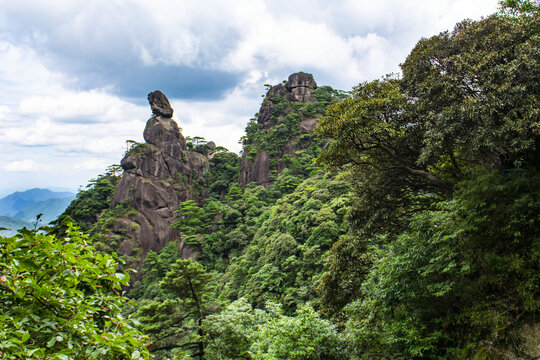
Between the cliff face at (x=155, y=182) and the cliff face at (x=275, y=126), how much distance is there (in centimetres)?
806

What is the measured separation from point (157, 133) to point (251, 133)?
15.5 meters

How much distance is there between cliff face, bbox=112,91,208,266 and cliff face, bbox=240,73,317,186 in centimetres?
806

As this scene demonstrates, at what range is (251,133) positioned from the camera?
153ft

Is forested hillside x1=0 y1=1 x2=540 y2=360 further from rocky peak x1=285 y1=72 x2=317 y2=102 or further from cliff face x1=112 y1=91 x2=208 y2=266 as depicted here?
rocky peak x1=285 y1=72 x2=317 y2=102

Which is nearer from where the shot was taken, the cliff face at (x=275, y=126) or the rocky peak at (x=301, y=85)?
the cliff face at (x=275, y=126)

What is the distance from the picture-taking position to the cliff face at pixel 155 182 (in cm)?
3086

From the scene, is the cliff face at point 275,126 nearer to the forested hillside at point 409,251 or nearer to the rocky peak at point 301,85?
the rocky peak at point 301,85

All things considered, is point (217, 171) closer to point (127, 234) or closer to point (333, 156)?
point (127, 234)

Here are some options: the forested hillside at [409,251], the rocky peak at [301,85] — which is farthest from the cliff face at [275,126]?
the forested hillside at [409,251]

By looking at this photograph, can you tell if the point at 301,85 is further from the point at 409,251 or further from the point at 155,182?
the point at 409,251

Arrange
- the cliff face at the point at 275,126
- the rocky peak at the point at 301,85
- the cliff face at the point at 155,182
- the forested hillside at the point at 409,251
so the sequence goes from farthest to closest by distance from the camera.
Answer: the rocky peak at the point at 301,85, the cliff face at the point at 275,126, the cliff face at the point at 155,182, the forested hillside at the point at 409,251

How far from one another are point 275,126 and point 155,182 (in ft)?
61.8

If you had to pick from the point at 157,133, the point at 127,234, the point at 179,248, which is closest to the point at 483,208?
the point at 179,248

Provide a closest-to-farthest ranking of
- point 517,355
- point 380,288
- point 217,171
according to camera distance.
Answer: point 517,355 < point 380,288 < point 217,171
